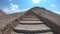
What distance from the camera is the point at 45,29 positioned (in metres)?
2.66

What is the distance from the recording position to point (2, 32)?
2029mm

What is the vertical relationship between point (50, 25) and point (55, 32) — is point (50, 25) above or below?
above

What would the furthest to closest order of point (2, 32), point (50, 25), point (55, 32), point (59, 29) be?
1. point (50, 25)
2. point (55, 32)
3. point (59, 29)
4. point (2, 32)

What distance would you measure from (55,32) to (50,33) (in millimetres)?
94

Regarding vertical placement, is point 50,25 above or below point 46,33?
above

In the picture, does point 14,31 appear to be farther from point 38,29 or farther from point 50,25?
point 50,25

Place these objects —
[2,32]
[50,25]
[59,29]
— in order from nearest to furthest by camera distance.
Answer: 1. [2,32]
2. [59,29]
3. [50,25]

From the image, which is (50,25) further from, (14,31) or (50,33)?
(14,31)

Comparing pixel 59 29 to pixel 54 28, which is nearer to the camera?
pixel 59 29

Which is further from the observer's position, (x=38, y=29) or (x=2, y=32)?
(x=38, y=29)

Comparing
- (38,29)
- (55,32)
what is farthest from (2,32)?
(55,32)

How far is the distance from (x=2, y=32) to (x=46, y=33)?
0.89 meters

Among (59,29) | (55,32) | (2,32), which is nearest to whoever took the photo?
(2,32)

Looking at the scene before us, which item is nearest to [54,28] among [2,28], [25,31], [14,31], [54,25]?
[54,25]
